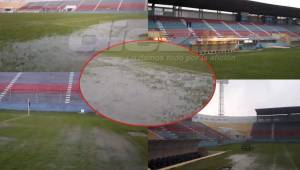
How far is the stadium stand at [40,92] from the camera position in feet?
7.17

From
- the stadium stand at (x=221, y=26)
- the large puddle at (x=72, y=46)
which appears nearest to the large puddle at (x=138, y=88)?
the large puddle at (x=72, y=46)

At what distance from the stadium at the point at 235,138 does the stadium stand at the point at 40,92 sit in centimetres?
62

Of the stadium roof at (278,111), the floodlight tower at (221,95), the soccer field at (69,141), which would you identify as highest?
the floodlight tower at (221,95)

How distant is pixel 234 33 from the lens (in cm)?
226

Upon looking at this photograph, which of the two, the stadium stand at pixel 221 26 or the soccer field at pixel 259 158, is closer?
the stadium stand at pixel 221 26

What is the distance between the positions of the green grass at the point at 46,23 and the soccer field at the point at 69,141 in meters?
0.56

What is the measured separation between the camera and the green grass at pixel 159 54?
213cm

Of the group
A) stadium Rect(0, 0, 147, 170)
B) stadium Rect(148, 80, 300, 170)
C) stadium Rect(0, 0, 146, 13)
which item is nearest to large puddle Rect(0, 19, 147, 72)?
stadium Rect(0, 0, 147, 170)

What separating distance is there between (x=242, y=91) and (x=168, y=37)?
2.15 feet

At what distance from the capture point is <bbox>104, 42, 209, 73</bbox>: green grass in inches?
83.9

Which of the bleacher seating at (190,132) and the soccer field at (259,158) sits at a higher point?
the bleacher seating at (190,132)

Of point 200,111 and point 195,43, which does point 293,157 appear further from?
point 195,43

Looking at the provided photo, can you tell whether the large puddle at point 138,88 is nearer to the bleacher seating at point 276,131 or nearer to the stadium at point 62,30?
the stadium at point 62,30

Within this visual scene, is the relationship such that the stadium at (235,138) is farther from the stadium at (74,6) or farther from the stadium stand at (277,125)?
the stadium at (74,6)
